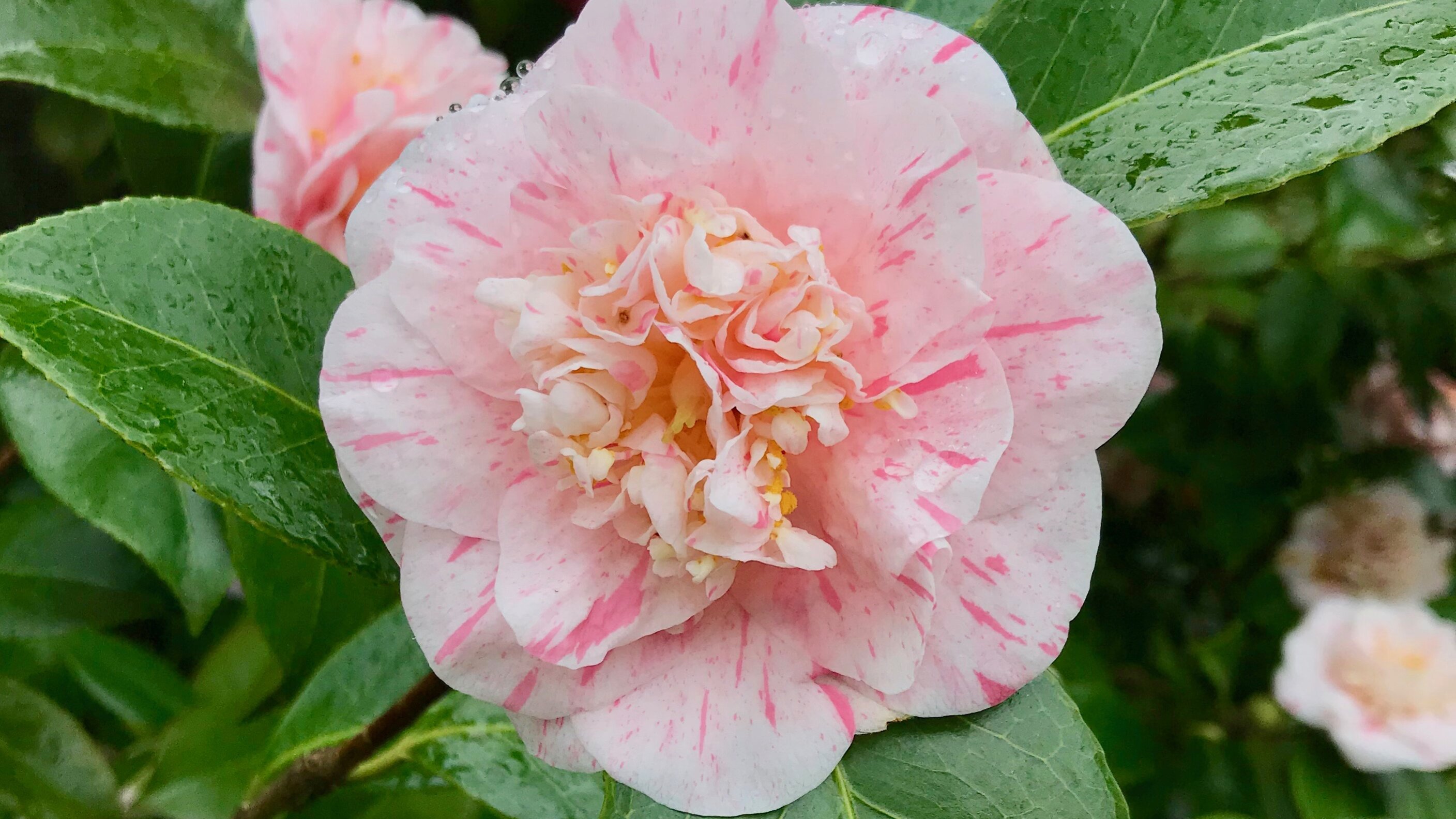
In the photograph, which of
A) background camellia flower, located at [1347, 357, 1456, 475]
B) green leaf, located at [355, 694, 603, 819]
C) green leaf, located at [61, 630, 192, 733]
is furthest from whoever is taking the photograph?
background camellia flower, located at [1347, 357, 1456, 475]

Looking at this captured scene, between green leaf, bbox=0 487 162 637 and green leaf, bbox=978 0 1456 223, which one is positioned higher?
green leaf, bbox=978 0 1456 223

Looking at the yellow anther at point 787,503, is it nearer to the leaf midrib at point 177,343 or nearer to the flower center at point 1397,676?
the leaf midrib at point 177,343

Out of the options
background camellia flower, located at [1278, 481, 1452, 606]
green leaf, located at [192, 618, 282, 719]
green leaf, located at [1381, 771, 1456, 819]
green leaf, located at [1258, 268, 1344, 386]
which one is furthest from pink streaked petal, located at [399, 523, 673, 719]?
background camellia flower, located at [1278, 481, 1452, 606]

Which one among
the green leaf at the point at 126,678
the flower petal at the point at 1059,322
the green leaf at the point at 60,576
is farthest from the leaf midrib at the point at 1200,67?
the green leaf at the point at 126,678

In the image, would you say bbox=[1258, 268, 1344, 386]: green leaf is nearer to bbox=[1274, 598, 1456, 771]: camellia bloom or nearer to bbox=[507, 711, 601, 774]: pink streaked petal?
bbox=[1274, 598, 1456, 771]: camellia bloom

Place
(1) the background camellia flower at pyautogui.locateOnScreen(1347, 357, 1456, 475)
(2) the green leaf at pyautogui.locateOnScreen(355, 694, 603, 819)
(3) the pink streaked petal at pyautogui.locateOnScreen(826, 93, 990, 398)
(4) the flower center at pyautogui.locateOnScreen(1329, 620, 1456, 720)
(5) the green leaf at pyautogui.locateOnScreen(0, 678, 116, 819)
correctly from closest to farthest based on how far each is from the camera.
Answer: (3) the pink streaked petal at pyautogui.locateOnScreen(826, 93, 990, 398), (2) the green leaf at pyautogui.locateOnScreen(355, 694, 603, 819), (5) the green leaf at pyautogui.locateOnScreen(0, 678, 116, 819), (4) the flower center at pyautogui.locateOnScreen(1329, 620, 1456, 720), (1) the background camellia flower at pyautogui.locateOnScreen(1347, 357, 1456, 475)

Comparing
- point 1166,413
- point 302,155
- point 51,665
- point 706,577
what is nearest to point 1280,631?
point 1166,413

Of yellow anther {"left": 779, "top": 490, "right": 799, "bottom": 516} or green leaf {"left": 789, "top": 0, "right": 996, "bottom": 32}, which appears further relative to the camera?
green leaf {"left": 789, "top": 0, "right": 996, "bottom": 32}
